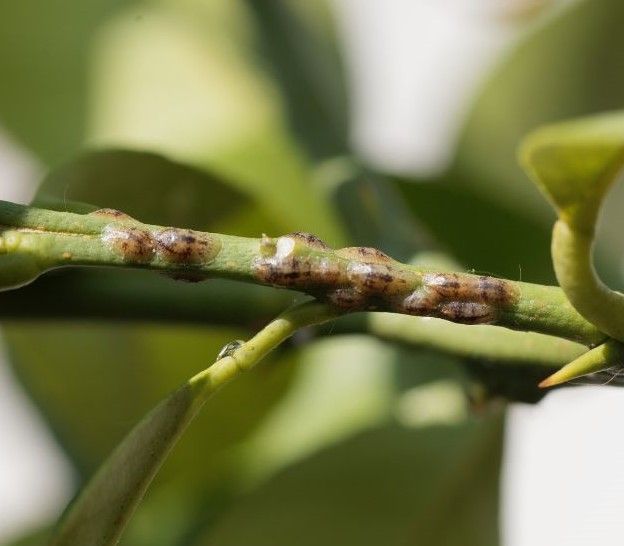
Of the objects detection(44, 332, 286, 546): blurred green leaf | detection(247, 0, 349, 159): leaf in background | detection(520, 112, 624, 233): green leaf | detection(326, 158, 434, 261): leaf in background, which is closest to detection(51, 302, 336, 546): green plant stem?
detection(44, 332, 286, 546): blurred green leaf

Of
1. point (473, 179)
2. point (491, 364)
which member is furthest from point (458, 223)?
point (491, 364)

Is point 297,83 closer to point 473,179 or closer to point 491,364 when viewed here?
point 473,179

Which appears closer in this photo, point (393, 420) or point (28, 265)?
point (28, 265)

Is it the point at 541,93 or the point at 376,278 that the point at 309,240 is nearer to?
the point at 376,278

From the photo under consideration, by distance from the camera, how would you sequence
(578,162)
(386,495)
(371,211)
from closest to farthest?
(578,162)
(371,211)
(386,495)

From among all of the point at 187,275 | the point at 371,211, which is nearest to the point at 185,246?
the point at 187,275

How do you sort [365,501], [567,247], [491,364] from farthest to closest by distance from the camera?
[365,501] < [491,364] < [567,247]

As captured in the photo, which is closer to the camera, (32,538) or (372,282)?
(372,282)
